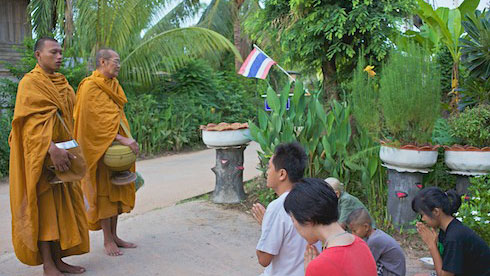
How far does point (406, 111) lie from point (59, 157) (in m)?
3.15

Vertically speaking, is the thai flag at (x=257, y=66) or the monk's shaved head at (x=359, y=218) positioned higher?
the thai flag at (x=257, y=66)

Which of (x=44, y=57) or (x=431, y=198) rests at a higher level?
(x=44, y=57)

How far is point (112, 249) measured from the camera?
4336 millimetres

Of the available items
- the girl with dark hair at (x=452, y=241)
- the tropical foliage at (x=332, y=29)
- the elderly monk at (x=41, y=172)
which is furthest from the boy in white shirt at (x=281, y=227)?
the tropical foliage at (x=332, y=29)

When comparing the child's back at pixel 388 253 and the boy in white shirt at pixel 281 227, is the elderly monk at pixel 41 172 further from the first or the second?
the child's back at pixel 388 253

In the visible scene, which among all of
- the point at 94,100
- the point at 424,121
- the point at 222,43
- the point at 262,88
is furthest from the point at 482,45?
the point at 262,88

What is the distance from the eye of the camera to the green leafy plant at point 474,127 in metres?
4.54

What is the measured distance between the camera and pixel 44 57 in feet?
12.3

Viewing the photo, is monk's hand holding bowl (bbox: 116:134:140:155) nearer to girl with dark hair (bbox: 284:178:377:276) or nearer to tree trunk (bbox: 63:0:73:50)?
girl with dark hair (bbox: 284:178:377:276)

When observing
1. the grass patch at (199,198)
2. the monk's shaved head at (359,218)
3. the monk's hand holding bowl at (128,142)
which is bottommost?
the grass patch at (199,198)

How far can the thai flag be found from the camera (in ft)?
23.5

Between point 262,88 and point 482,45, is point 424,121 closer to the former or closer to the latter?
point 482,45

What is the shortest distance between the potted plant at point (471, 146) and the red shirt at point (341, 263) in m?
3.02

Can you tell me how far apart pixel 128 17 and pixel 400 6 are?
618cm
